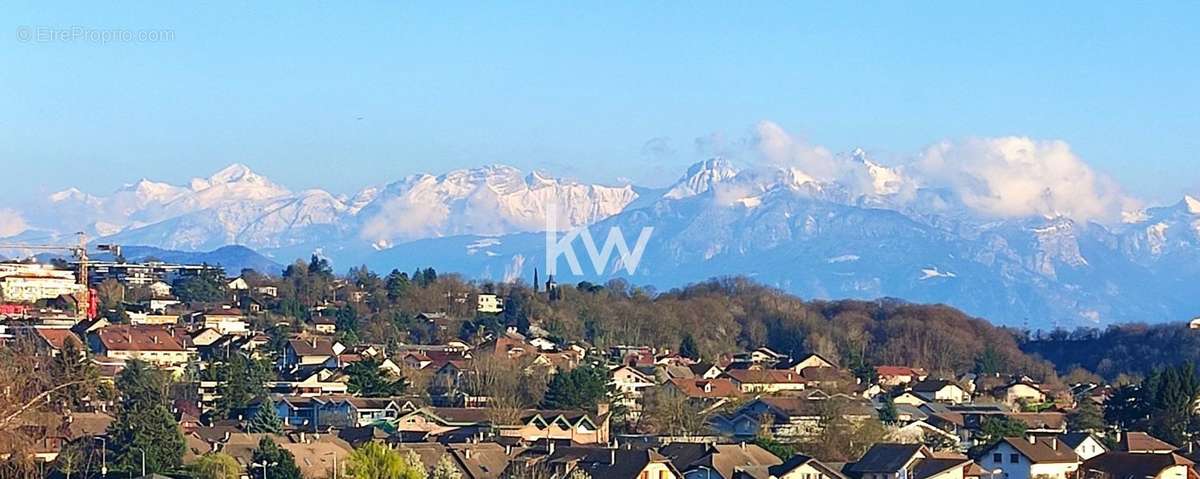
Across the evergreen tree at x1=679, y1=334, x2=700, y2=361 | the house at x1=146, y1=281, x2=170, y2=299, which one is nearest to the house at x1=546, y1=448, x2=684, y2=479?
the evergreen tree at x1=679, y1=334, x2=700, y2=361

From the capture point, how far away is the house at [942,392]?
5097 centimetres

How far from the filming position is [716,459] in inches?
1180

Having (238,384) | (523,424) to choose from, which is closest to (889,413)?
(523,424)

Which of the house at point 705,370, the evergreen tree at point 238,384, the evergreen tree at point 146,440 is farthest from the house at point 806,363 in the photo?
the evergreen tree at point 146,440

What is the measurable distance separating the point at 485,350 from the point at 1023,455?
25448 mm

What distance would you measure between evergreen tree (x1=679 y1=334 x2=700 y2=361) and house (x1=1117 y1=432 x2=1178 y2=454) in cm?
2917

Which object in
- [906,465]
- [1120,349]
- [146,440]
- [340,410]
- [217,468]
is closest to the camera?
[217,468]

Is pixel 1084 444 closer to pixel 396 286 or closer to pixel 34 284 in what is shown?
pixel 396 286

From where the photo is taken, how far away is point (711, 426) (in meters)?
40.5

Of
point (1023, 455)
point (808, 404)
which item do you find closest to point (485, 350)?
point (808, 404)

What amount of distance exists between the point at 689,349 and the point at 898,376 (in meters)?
9.69

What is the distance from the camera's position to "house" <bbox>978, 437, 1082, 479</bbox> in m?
30.9

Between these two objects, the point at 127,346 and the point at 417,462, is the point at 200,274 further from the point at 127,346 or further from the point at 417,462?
the point at 417,462

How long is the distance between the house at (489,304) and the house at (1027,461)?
135 ft
